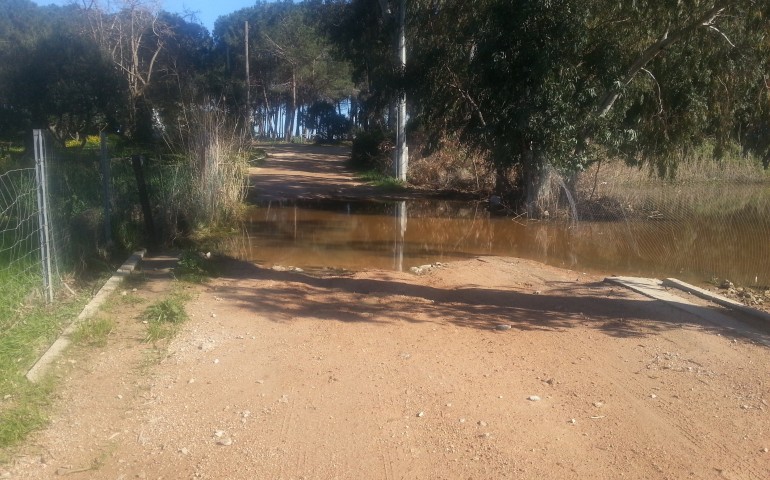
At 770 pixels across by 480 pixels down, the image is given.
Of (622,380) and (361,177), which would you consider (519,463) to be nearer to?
(622,380)

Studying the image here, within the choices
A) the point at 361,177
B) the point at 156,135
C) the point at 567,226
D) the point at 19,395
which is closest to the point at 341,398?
the point at 19,395

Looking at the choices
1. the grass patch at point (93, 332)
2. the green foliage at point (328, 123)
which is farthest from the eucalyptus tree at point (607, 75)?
the green foliage at point (328, 123)

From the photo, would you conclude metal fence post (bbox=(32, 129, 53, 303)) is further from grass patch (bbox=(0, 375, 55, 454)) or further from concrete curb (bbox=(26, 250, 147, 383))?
grass patch (bbox=(0, 375, 55, 454))

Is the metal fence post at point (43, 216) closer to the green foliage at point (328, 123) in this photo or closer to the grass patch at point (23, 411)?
the grass patch at point (23, 411)

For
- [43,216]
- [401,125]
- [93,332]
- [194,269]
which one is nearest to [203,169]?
[194,269]

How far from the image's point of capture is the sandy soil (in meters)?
5.07

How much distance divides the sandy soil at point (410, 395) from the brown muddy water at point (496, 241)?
4.76 m

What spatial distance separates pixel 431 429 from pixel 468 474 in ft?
2.37

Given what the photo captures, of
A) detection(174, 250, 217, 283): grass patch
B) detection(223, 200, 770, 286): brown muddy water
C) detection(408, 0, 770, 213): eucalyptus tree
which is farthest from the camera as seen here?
detection(223, 200, 770, 286): brown muddy water

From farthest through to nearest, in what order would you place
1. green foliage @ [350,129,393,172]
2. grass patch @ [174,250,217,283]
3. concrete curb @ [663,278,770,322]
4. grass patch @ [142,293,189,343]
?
1. green foliage @ [350,129,393,172]
2. grass patch @ [174,250,217,283]
3. concrete curb @ [663,278,770,322]
4. grass patch @ [142,293,189,343]

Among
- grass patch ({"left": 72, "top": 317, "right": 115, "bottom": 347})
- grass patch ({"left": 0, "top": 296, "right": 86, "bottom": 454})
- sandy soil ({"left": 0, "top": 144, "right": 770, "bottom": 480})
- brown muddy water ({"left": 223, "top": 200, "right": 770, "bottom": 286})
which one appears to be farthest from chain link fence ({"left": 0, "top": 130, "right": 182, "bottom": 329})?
brown muddy water ({"left": 223, "top": 200, "right": 770, "bottom": 286})

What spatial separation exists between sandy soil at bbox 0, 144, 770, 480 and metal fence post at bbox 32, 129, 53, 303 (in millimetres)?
859

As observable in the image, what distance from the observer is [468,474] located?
4906 millimetres

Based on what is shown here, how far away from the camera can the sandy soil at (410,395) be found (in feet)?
16.6
